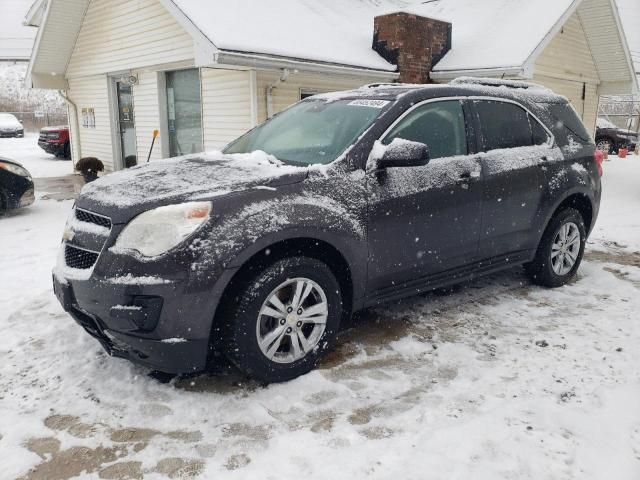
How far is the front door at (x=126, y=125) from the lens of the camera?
13.4 meters

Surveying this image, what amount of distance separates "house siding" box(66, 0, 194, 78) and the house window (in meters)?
0.54

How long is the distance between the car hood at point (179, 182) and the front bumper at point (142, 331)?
1.41 feet

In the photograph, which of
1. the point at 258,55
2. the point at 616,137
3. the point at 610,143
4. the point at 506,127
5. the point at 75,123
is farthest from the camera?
the point at 610,143

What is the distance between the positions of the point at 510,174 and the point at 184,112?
8880 millimetres

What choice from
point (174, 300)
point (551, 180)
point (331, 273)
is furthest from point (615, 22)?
point (174, 300)

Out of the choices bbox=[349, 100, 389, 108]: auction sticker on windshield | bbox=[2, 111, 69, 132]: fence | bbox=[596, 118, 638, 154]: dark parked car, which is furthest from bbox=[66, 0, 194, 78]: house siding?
bbox=[2, 111, 69, 132]: fence

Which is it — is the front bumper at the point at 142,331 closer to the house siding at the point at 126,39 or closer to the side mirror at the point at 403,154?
the side mirror at the point at 403,154

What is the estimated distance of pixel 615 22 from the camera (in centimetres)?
1379

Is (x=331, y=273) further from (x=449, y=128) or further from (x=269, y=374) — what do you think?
(x=449, y=128)

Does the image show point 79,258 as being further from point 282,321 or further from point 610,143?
point 610,143

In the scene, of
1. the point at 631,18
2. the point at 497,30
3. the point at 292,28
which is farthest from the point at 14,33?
the point at 631,18

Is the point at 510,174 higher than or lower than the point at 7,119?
lower

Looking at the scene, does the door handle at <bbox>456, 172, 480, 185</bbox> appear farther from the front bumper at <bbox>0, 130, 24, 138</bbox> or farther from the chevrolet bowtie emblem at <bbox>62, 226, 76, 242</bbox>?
the front bumper at <bbox>0, 130, 24, 138</bbox>

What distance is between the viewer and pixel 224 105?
10.4 metres
